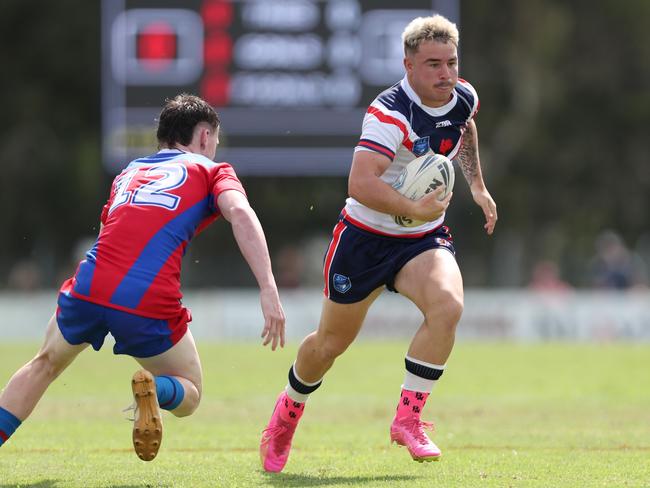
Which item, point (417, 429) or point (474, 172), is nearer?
point (417, 429)

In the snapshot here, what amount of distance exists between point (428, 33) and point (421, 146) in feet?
1.96

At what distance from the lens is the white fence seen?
21.0 m

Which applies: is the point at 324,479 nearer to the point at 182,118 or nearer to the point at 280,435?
the point at 280,435

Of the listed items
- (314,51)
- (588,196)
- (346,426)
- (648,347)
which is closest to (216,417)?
(346,426)

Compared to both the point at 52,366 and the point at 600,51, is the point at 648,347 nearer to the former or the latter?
the point at 52,366

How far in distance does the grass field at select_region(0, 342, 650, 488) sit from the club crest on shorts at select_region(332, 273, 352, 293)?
963 mm

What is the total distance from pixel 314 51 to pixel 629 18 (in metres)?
22.7

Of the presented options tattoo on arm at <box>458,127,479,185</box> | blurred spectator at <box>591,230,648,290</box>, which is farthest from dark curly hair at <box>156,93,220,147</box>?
blurred spectator at <box>591,230,648,290</box>

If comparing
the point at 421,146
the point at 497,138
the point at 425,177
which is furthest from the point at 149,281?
the point at 497,138

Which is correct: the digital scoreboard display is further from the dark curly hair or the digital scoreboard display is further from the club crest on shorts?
the dark curly hair

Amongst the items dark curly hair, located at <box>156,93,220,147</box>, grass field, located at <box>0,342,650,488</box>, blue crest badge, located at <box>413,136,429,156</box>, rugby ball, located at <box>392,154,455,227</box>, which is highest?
dark curly hair, located at <box>156,93,220,147</box>

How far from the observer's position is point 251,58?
18750mm

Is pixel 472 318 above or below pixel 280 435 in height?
below

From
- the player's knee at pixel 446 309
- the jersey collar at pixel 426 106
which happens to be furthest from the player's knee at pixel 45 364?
the jersey collar at pixel 426 106
